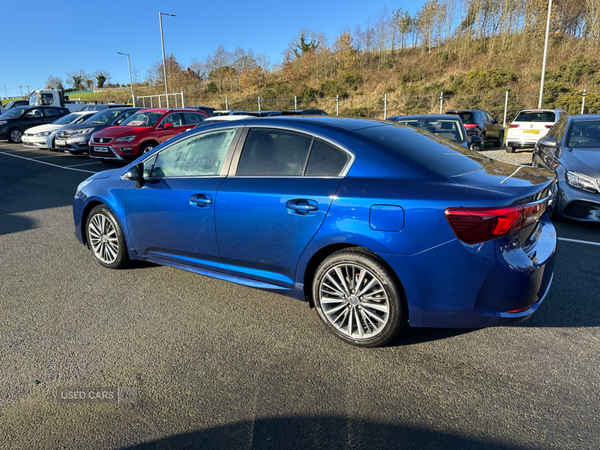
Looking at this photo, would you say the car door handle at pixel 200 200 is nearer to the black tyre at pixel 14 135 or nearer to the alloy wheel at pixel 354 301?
the alloy wheel at pixel 354 301

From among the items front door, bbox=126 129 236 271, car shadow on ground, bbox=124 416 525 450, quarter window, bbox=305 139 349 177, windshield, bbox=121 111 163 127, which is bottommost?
car shadow on ground, bbox=124 416 525 450

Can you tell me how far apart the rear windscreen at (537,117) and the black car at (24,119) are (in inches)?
781

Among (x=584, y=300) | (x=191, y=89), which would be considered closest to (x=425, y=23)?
(x=191, y=89)

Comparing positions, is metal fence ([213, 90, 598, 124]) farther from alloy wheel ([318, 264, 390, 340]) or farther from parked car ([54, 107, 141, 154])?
alloy wheel ([318, 264, 390, 340])

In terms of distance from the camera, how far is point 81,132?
15367 millimetres

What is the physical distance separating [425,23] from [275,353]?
164 feet

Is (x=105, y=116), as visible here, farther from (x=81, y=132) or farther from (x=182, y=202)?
(x=182, y=202)

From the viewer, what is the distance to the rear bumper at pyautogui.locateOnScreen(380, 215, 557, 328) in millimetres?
2740

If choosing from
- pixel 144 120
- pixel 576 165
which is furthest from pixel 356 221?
pixel 144 120

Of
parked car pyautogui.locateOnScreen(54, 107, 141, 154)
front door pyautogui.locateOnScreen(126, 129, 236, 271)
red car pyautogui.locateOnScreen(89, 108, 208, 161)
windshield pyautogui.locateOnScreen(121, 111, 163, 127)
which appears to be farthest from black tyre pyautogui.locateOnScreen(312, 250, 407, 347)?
parked car pyautogui.locateOnScreen(54, 107, 141, 154)

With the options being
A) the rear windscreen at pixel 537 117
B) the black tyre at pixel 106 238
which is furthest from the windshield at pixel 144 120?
the rear windscreen at pixel 537 117

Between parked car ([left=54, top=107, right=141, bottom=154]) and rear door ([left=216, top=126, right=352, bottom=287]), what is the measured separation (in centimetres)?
1265

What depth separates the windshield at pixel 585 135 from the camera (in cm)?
Answer: 692

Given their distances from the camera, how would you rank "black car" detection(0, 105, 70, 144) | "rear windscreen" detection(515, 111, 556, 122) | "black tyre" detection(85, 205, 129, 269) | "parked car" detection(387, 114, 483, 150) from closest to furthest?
"black tyre" detection(85, 205, 129, 269) < "parked car" detection(387, 114, 483, 150) < "rear windscreen" detection(515, 111, 556, 122) < "black car" detection(0, 105, 70, 144)
